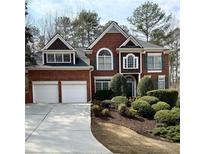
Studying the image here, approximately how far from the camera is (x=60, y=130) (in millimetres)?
4191

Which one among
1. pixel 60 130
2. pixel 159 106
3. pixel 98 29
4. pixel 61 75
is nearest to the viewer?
pixel 60 130

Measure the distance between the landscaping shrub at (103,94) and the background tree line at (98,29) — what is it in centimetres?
87

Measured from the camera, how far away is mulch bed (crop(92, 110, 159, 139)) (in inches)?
169

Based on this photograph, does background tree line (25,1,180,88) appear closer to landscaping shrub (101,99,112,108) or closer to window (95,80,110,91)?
window (95,80,110,91)

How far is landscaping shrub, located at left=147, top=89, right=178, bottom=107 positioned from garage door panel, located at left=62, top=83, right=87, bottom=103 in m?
1.10

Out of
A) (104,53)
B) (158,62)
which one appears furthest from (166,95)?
(104,53)

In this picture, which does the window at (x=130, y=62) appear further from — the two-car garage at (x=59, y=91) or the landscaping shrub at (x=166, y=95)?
the two-car garage at (x=59, y=91)

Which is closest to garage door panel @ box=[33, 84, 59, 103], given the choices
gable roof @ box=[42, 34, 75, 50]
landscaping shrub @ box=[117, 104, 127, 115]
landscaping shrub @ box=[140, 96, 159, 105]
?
gable roof @ box=[42, 34, 75, 50]

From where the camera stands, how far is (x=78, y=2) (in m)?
4.02

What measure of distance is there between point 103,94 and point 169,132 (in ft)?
4.03

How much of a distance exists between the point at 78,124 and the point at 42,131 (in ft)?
1.93

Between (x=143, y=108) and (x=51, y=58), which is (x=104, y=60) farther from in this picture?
(x=143, y=108)
